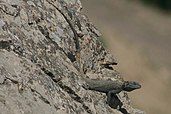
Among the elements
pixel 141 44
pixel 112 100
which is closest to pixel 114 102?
pixel 112 100

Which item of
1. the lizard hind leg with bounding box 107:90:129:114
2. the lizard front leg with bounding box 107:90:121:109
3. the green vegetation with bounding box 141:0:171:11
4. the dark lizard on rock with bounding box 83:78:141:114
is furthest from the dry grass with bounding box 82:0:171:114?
the lizard front leg with bounding box 107:90:121:109

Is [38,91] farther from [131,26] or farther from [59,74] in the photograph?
[131,26]

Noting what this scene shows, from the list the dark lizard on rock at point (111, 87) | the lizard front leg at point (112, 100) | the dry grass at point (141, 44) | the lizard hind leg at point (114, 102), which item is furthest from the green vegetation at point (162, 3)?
the lizard front leg at point (112, 100)

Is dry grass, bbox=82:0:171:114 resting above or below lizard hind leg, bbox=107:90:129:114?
above

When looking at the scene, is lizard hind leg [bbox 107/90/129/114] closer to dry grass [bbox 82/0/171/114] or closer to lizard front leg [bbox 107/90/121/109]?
lizard front leg [bbox 107/90/121/109]

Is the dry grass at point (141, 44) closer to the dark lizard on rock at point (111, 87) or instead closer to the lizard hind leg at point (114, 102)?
the dark lizard on rock at point (111, 87)

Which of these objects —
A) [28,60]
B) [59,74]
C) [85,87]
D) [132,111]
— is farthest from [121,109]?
[28,60]
